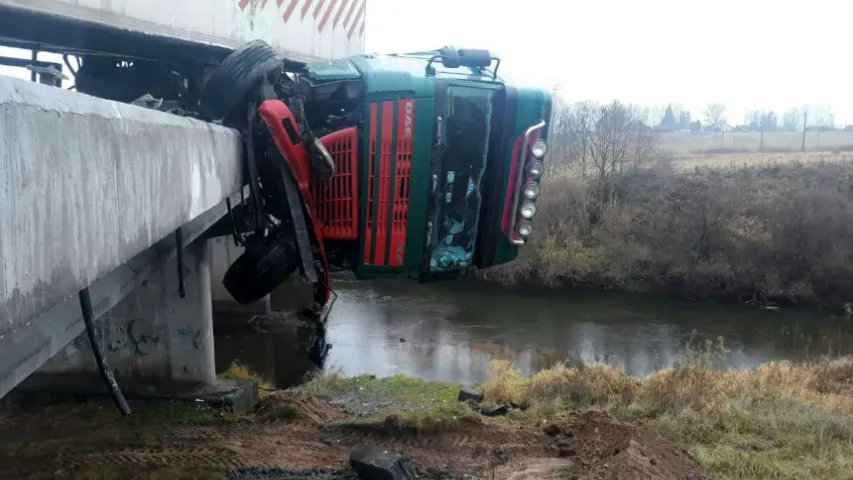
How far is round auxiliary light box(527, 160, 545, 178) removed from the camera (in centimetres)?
510

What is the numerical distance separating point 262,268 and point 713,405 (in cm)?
551

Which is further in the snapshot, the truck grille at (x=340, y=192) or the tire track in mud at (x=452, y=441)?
the tire track in mud at (x=452, y=441)

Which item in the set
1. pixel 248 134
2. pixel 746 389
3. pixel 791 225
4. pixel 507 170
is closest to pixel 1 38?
pixel 248 134

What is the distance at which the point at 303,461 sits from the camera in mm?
6281

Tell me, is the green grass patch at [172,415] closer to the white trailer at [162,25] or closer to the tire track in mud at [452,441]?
the tire track in mud at [452,441]

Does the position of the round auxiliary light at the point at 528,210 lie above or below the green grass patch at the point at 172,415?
above

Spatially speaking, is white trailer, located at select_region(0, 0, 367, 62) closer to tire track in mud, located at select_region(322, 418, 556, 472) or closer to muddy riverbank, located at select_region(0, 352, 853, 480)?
muddy riverbank, located at select_region(0, 352, 853, 480)

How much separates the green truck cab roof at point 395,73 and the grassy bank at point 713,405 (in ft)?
11.8

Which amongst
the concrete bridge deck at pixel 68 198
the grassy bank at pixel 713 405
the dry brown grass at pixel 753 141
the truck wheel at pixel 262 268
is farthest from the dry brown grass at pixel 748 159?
the concrete bridge deck at pixel 68 198

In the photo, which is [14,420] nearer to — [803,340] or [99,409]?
[99,409]

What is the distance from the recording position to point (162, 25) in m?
4.75

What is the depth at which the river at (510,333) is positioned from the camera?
14.3 m

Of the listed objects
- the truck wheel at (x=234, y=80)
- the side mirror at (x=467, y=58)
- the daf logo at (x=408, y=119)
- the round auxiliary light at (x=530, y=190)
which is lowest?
the round auxiliary light at (x=530, y=190)

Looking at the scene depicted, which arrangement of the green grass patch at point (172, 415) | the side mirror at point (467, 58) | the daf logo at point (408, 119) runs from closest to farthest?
the daf logo at point (408, 119) < the side mirror at point (467, 58) < the green grass patch at point (172, 415)
